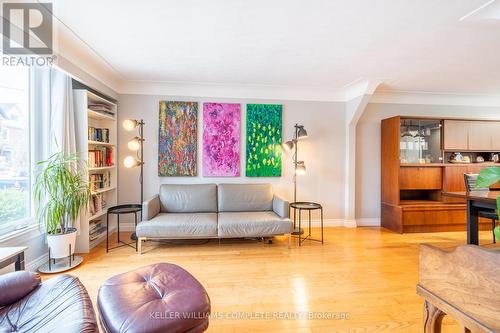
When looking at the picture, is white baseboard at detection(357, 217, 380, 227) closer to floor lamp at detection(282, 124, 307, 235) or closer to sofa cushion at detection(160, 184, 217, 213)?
floor lamp at detection(282, 124, 307, 235)

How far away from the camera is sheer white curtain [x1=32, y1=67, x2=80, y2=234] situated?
2.65m

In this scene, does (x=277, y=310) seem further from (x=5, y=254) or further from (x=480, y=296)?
(x=5, y=254)

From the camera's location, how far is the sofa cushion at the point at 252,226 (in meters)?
3.04

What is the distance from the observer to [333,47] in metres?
2.57

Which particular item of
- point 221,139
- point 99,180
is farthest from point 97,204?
point 221,139

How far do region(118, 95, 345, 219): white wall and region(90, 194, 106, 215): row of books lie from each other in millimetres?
359

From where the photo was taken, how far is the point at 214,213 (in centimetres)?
352

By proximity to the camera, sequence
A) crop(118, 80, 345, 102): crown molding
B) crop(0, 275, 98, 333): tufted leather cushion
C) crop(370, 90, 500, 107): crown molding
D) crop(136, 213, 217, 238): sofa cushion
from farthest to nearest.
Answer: crop(370, 90, 500, 107): crown molding
crop(118, 80, 345, 102): crown molding
crop(136, 213, 217, 238): sofa cushion
crop(0, 275, 98, 333): tufted leather cushion

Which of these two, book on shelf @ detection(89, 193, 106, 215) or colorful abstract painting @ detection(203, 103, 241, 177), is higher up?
colorful abstract painting @ detection(203, 103, 241, 177)

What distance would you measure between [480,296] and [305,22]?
7.01 ft

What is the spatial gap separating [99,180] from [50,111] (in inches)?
42.2

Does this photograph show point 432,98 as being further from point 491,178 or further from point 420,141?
point 491,178

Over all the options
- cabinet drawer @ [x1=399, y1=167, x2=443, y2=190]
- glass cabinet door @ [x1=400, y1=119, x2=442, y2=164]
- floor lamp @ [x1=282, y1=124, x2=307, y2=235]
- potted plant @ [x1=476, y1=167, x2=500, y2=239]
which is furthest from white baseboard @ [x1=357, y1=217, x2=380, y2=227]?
potted plant @ [x1=476, y1=167, x2=500, y2=239]

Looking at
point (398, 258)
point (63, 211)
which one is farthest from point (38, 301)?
point (398, 258)
